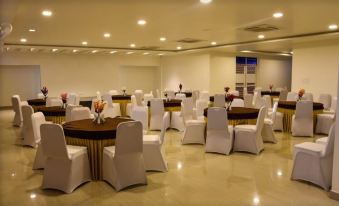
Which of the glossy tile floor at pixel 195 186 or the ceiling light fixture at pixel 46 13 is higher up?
the ceiling light fixture at pixel 46 13

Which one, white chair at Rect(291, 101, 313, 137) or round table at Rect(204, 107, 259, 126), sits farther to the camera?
white chair at Rect(291, 101, 313, 137)

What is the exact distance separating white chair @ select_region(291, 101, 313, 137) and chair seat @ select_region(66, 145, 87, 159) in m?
5.42

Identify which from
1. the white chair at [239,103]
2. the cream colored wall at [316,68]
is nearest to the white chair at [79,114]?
the white chair at [239,103]

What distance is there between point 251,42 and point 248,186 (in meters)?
7.85

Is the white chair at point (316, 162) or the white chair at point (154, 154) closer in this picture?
the white chair at point (316, 162)

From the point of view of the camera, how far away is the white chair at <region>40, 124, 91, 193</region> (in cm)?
406

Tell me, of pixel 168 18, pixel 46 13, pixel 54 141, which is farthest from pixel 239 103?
pixel 54 141

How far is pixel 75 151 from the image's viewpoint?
422 centimetres

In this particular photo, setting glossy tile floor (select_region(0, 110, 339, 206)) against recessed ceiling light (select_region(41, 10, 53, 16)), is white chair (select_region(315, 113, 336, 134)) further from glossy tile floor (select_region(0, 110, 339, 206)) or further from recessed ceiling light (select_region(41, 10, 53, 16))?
recessed ceiling light (select_region(41, 10, 53, 16))

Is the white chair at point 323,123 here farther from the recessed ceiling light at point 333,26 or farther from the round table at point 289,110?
the recessed ceiling light at point 333,26

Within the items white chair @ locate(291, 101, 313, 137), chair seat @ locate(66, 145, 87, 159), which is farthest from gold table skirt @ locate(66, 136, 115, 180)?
white chair @ locate(291, 101, 313, 137)

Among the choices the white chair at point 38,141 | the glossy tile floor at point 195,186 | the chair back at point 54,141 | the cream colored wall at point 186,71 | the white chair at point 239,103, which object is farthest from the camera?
the cream colored wall at point 186,71

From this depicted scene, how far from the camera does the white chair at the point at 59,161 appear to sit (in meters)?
4.06

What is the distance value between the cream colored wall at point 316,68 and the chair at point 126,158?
27.5ft
